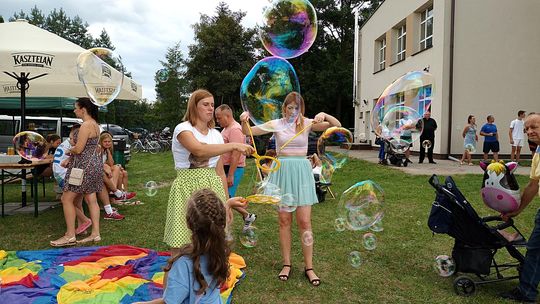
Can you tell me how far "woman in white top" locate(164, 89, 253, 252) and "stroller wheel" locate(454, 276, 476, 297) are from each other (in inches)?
89.9

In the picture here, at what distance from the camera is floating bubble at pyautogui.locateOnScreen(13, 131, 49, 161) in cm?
636

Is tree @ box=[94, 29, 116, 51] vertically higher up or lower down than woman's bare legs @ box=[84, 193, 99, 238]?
higher up

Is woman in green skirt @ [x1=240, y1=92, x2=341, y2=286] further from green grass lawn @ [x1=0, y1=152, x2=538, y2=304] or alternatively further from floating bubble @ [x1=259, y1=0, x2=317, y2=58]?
floating bubble @ [x1=259, y1=0, x2=317, y2=58]

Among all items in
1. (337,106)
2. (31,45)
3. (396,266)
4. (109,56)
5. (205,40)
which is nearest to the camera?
(396,266)

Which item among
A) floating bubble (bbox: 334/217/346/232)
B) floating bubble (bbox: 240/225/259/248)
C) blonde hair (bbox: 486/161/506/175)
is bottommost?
floating bubble (bbox: 240/225/259/248)

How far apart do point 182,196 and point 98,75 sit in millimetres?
3372

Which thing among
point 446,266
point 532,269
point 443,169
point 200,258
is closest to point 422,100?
point 446,266

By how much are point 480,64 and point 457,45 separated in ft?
3.53

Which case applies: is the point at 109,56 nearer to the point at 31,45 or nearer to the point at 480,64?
the point at 31,45

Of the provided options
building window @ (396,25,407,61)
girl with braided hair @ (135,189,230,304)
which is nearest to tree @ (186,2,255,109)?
building window @ (396,25,407,61)

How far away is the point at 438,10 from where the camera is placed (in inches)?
589

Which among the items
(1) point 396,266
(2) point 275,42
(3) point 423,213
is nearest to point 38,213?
(2) point 275,42

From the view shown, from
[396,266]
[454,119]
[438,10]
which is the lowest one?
[396,266]

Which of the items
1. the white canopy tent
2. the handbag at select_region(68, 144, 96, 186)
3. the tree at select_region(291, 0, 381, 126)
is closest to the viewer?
the handbag at select_region(68, 144, 96, 186)
